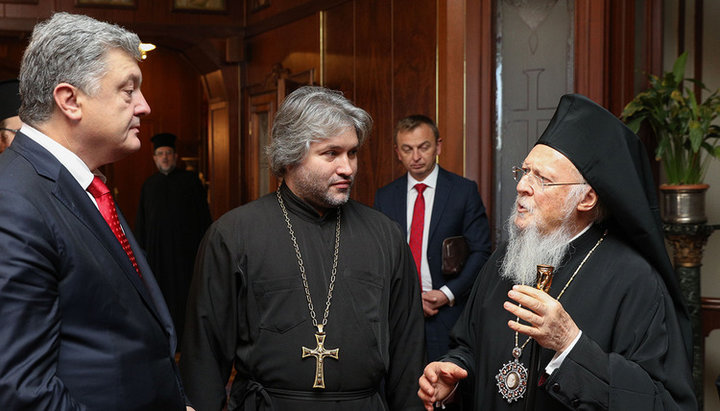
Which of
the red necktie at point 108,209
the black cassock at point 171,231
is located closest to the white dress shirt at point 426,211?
the red necktie at point 108,209

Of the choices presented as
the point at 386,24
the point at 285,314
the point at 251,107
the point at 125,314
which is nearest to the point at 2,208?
the point at 125,314

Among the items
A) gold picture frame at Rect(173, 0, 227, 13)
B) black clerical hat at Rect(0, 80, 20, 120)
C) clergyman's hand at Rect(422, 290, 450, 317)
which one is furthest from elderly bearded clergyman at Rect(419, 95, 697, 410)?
gold picture frame at Rect(173, 0, 227, 13)

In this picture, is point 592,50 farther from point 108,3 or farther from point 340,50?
point 108,3

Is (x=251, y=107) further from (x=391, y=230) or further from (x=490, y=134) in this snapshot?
(x=391, y=230)

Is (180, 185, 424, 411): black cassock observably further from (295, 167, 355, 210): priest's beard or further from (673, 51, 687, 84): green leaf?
(673, 51, 687, 84): green leaf

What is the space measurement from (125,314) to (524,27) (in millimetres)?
3195

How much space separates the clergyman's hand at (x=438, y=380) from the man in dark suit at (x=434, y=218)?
63.4 inches

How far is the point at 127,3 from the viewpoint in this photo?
29.6 feet

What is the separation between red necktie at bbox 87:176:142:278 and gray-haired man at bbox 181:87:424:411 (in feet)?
1.94

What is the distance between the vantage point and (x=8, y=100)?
3242mm

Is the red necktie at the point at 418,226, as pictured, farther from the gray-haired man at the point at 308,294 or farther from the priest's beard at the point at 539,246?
the priest's beard at the point at 539,246

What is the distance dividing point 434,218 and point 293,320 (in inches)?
73.7

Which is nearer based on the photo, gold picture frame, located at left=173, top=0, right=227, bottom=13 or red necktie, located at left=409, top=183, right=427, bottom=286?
red necktie, located at left=409, top=183, right=427, bottom=286

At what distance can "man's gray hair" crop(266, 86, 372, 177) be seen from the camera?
9.16 feet
